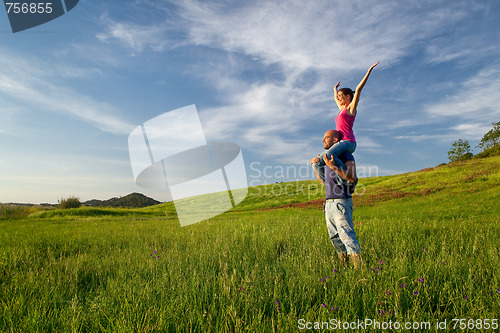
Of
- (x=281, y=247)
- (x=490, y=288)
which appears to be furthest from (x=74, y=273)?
(x=490, y=288)

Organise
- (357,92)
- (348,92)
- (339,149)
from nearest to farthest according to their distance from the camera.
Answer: (339,149) → (357,92) → (348,92)

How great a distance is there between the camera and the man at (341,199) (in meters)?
4.08

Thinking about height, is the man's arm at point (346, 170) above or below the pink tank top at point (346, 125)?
below

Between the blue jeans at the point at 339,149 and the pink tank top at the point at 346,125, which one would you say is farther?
the pink tank top at the point at 346,125

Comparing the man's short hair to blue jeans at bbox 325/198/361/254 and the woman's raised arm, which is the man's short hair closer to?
the woman's raised arm

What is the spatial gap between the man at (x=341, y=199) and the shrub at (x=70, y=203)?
41.2m

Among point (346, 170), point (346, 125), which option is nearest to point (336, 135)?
point (346, 125)

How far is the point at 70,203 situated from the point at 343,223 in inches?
1653

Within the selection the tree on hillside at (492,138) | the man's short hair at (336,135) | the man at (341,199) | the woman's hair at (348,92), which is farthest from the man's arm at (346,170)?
the tree on hillside at (492,138)

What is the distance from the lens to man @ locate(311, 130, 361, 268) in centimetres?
408

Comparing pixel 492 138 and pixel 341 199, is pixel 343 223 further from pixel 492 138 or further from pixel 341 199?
pixel 492 138

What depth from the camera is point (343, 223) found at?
13.9ft

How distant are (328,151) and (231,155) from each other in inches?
224

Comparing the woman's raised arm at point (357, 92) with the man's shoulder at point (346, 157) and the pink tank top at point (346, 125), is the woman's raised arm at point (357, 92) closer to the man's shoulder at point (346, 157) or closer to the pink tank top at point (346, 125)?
the pink tank top at point (346, 125)
